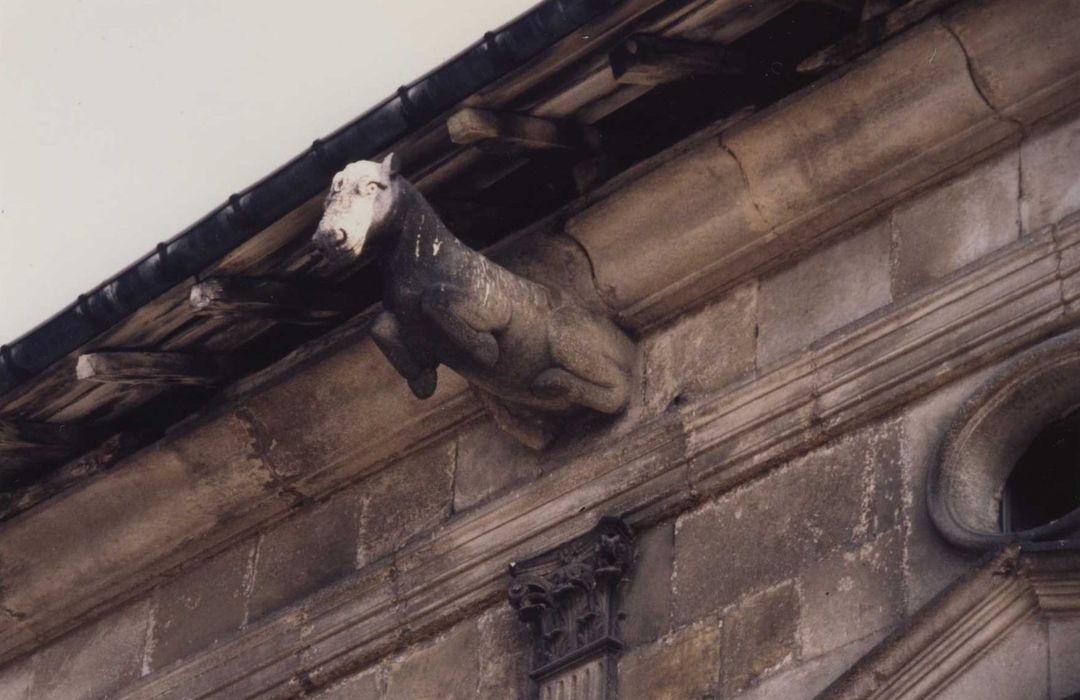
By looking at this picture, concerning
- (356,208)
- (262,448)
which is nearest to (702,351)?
(356,208)

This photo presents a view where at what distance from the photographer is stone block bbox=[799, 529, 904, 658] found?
340 inches

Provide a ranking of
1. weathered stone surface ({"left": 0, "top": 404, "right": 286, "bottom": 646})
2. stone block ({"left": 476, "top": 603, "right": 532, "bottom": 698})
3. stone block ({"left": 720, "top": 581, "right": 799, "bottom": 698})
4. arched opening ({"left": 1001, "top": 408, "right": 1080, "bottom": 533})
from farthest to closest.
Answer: weathered stone surface ({"left": 0, "top": 404, "right": 286, "bottom": 646}) < stone block ({"left": 476, "top": 603, "right": 532, "bottom": 698}) < stone block ({"left": 720, "top": 581, "right": 799, "bottom": 698}) < arched opening ({"left": 1001, "top": 408, "right": 1080, "bottom": 533})

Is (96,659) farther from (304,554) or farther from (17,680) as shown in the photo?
(304,554)

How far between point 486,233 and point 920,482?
1998 mm

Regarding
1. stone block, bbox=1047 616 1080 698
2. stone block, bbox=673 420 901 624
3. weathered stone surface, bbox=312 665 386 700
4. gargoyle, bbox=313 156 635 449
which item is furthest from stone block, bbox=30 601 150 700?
stone block, bbox=1047 616 1080 698

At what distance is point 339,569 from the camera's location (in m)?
10.4

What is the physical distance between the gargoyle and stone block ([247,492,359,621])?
2.72 ft

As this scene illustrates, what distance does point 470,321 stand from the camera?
31.2ft

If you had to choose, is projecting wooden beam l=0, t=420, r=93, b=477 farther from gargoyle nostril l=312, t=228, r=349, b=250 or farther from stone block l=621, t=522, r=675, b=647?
stone block l=621, t=522, r=675, b=647

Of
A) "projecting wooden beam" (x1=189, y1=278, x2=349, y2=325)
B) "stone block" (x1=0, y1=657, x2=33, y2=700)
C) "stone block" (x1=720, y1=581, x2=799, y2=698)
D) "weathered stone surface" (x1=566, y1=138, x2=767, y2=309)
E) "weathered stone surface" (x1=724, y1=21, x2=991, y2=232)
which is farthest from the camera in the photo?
"stone block" (x1=0, y1=657, x2=33, y2=700)

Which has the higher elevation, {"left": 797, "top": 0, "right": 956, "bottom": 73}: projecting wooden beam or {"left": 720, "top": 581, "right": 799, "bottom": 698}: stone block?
{"left": 797, "top": 0, "right": 956, "bottom": 73}: projecting wooden beam

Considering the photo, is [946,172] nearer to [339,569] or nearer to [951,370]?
[951,370]

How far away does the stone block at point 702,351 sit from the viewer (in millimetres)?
9617

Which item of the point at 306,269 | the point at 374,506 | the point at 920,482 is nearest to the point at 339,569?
the point at 374,506
